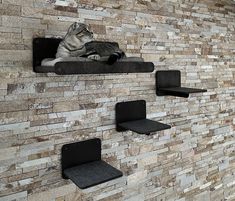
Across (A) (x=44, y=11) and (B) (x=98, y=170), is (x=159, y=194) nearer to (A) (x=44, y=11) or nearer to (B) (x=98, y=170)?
(B) (x=98, y=170)

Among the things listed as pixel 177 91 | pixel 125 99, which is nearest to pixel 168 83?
pixel 177 91

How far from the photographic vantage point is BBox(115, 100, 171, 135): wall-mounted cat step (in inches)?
51.7

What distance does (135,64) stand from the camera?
1.06m

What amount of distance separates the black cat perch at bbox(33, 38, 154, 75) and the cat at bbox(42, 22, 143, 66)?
0.03m

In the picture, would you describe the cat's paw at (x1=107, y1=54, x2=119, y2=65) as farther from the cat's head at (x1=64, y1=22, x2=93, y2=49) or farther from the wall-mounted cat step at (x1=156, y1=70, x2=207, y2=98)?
the wall-mounted cat step at (x1=156, y1=70, x2=207, y2=98)

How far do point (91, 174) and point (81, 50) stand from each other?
20.2 inches

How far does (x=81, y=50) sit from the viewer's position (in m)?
1.03

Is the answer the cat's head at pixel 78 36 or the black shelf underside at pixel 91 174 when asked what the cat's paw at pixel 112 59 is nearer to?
the cat's head at pixel 78 36

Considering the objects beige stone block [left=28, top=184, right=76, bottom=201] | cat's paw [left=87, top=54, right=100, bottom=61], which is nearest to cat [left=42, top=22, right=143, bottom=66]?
cat's paw [left=87, top=54, right=100, bottom=61]

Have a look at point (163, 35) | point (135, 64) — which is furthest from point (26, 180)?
point (163, 35)

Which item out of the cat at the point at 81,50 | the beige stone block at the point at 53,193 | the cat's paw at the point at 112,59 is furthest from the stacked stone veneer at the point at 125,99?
the cat's paw at the point at 112,59

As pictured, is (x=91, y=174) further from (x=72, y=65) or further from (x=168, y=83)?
(x=168, y=83)

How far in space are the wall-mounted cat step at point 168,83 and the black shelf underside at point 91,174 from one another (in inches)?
21.2

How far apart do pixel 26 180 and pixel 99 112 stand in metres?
0.46
